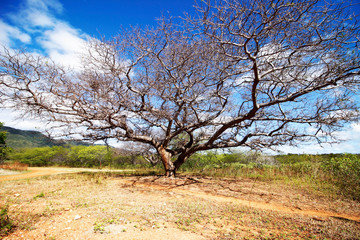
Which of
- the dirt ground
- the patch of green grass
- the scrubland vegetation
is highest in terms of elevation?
the scrubland vegetation

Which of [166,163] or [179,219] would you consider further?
[166,163]

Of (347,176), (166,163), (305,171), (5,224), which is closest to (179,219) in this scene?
(5,224)

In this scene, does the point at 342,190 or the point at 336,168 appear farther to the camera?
the point at 336,168

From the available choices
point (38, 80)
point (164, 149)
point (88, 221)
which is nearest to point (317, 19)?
point (88, 221)

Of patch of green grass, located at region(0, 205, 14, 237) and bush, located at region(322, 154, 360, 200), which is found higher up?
bush, located at region(322, 154, 360, 200)

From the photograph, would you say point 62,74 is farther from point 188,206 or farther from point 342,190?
point 342,190

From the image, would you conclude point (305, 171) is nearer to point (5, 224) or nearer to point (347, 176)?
point (347, 176)

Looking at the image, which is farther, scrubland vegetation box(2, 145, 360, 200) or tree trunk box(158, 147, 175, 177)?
tree trunk box(158, 147, 175, 177)

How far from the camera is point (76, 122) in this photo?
7707mm

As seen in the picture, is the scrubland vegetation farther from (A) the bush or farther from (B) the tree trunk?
(B) the tree trunk

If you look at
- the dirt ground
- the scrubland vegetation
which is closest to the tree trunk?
the scrubland vegetation

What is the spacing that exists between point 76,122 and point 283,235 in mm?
8316

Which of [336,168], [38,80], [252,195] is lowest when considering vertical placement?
[252,195]

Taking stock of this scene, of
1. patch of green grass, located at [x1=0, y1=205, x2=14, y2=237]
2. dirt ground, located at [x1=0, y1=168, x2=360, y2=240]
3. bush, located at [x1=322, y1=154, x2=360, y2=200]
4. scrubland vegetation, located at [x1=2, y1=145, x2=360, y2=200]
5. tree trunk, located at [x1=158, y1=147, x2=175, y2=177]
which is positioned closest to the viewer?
patch of green grass, located at [x1=0, y1=205, x2=14, y2=237]
